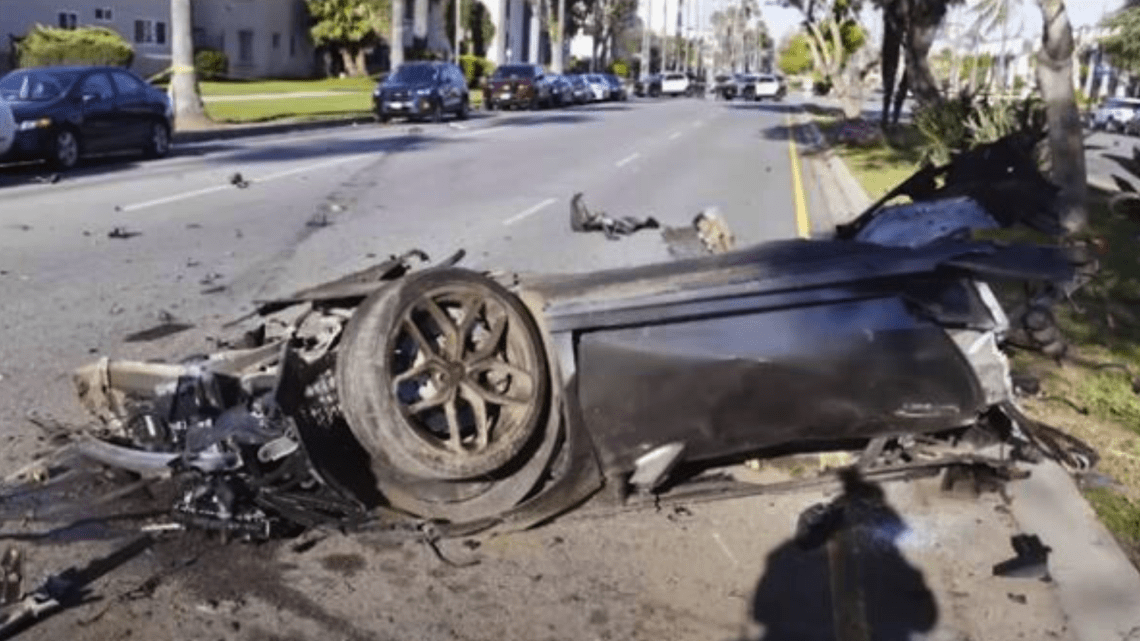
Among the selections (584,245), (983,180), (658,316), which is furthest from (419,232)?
(658,316)

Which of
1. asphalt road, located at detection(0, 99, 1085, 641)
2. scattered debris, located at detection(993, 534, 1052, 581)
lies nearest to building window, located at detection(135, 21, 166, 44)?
asphalt road, located at detection(0, 99, 1085, 641)

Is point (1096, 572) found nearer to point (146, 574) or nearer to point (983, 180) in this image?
point (983, 180)

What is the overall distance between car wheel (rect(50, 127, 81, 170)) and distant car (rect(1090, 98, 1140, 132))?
42.8 meters

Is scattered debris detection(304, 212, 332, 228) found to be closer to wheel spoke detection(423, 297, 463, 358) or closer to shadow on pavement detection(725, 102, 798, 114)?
wheel spoke detection(423, 297, 463, 358)

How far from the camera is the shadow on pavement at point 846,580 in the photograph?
4.51m

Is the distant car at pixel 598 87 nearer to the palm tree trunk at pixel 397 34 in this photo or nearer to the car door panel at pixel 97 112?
the palm tree trunk at pixel 397 34

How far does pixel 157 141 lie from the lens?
22281 mm

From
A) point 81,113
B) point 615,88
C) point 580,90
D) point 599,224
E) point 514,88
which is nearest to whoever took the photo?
point 599,224

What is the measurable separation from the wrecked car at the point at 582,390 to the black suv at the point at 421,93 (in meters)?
31.5

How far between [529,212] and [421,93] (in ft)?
70.6

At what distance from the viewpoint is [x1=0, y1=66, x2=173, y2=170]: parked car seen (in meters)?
19.1

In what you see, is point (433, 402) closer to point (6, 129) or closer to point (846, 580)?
point (846, 580)

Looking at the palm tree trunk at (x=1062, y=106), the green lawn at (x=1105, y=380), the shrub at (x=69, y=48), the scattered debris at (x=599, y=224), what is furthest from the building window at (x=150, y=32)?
the green lawn at (x=1105, y=380)

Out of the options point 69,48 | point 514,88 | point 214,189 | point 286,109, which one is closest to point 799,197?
point 214,189
